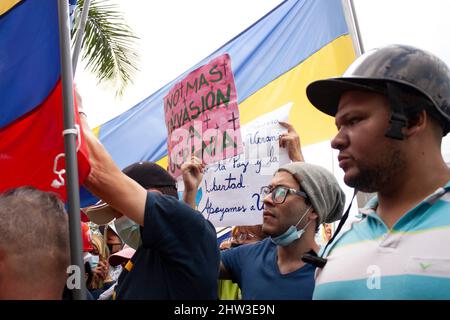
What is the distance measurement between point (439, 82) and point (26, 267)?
1.43 metres

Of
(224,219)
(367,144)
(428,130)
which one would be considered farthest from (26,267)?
(224,219)

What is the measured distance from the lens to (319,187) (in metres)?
3.04

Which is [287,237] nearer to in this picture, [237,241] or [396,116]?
[237,241]

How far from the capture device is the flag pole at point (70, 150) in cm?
157

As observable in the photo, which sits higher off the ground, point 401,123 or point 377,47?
point 377,47

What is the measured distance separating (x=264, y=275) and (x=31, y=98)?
4.92 ft

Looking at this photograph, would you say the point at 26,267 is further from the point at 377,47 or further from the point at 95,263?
the point at 95,263

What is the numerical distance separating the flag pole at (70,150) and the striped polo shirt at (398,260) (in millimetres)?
790

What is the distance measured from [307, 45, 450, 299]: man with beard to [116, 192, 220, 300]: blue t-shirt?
0.44 metres

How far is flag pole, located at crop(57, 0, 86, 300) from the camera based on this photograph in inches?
61.7

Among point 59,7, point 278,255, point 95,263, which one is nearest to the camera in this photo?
point 59,7

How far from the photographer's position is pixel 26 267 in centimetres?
151

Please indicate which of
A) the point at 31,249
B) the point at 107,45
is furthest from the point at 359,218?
the point at 107,45

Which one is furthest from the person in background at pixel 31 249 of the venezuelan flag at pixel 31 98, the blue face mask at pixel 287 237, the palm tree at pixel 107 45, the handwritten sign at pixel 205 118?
the palm tree at pixel 107 45
